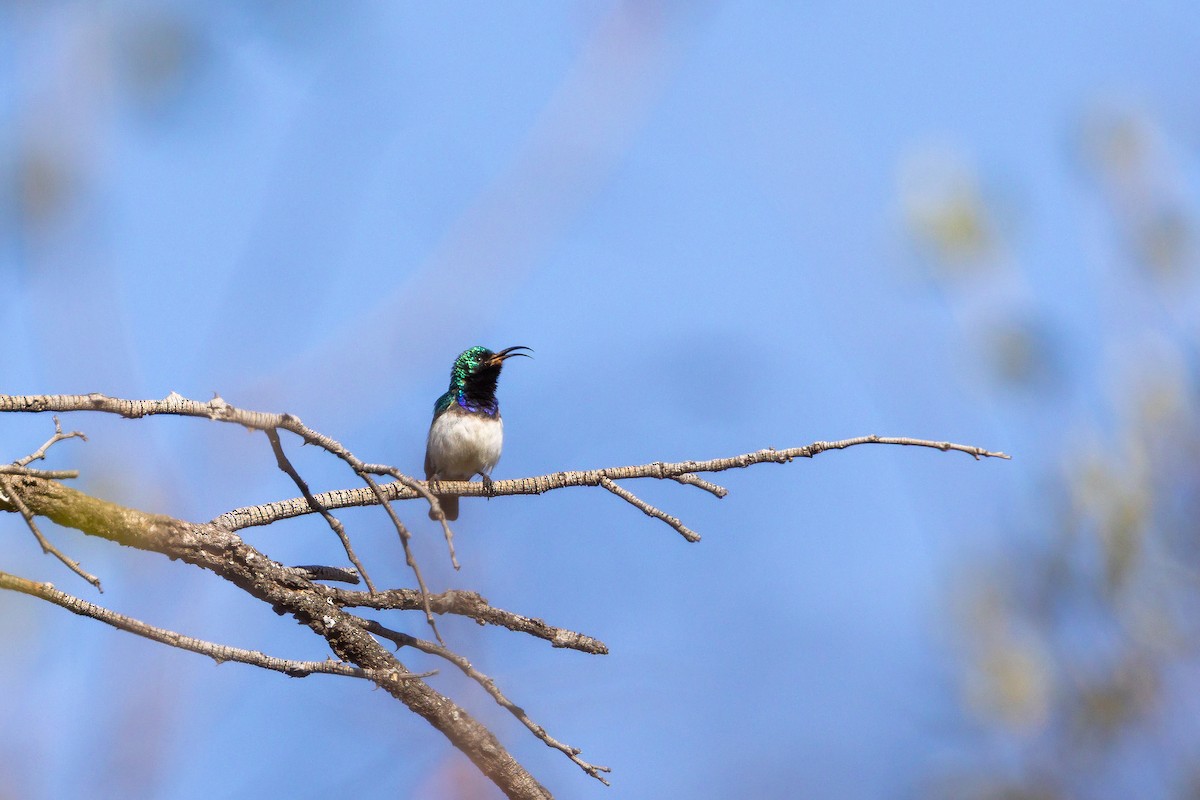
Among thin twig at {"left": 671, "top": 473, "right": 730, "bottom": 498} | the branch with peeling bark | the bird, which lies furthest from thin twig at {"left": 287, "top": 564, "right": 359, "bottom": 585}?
the bird

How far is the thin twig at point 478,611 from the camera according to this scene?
3.85 metres

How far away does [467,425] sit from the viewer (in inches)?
414

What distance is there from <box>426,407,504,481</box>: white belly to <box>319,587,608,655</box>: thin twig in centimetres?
642

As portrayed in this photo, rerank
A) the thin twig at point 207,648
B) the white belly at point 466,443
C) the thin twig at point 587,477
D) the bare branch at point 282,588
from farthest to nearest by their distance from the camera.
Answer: the white belly at point 466,443, the thin twig at point 587,477, the bare branch at point 282,588, the thin twig at point 207,648

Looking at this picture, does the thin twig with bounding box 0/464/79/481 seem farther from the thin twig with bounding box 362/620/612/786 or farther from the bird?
the bird

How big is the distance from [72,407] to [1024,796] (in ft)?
10.7

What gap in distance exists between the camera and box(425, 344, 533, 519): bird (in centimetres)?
1048

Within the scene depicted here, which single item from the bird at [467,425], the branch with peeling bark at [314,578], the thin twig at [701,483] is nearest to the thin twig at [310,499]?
the branch with peeling bark at [314,578]

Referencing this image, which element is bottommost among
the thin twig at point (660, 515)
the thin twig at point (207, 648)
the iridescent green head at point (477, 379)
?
the thin twig at point (207, 648)

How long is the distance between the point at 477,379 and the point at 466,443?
81 centimetres

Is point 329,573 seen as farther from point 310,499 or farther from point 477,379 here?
point 477,379

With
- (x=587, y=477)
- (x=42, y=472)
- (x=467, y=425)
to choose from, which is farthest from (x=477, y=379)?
(x=42, y=472)

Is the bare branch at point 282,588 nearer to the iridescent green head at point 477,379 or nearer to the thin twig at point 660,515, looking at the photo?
the thin twig at point 660,515

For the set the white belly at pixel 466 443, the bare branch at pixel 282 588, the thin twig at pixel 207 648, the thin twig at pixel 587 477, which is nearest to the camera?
the thin twig at pixel 207 648
